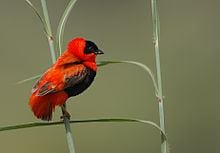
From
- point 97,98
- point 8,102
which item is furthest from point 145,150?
point 8,102

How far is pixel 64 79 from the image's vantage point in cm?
170

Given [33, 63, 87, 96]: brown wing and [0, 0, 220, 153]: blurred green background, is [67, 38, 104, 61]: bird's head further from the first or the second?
[0, 0, 220, 153]: blurred green background

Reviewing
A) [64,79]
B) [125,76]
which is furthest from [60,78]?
[125,76]

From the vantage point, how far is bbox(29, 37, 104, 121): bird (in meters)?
1.67

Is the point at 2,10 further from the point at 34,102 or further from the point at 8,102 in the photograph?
the point at 34,102

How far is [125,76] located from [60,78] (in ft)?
12.7

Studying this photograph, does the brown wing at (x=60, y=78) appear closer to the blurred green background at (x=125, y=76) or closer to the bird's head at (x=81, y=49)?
the bird's head at (x=81, y=49)

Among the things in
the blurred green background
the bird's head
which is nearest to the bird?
the bird's head

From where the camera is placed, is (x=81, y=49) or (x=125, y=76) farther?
(x=125, y=76)

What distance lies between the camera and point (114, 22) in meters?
6.08

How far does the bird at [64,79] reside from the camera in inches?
65.7

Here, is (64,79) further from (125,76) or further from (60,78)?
(125,76)

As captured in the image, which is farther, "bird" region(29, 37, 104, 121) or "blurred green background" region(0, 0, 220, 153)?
"blurred green background" region(0, 0, 220, 153)

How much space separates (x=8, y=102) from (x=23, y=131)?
9.1 inches
